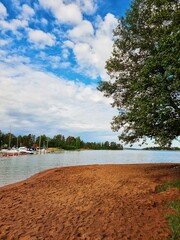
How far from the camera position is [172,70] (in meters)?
13.7

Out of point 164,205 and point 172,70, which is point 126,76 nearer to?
point 172,70

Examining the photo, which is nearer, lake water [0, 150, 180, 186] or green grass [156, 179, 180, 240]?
green grass [156, 179, 180, 240]

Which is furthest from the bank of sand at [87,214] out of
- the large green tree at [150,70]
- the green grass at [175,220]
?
the large green tree at [150,70]

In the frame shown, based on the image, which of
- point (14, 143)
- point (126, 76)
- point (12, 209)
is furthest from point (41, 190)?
point (14, 143)

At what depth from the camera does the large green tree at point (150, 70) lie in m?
14.1

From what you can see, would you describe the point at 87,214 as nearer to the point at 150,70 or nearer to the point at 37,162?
the point at 150,70

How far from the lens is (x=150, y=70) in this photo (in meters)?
15.0

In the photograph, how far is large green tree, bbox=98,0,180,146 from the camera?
14.1 metres

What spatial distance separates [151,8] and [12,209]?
686 inches

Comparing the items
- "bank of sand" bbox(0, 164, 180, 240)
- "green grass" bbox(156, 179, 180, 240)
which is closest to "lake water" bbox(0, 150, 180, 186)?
"bank of sand" bbox(0, 164, 180, 240)

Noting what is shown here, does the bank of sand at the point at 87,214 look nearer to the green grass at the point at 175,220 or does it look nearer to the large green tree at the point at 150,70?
the green grass at the point at 175,220

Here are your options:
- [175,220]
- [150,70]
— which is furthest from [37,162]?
[175,220]

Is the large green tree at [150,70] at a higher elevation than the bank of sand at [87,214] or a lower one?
higher

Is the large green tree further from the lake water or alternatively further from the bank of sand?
the lake water
